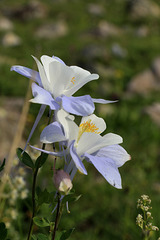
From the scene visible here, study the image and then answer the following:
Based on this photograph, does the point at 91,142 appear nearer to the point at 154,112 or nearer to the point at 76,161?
the point at 76,161

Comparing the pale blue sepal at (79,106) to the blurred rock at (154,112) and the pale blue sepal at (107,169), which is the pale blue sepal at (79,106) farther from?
the blurred rock at (154,112)

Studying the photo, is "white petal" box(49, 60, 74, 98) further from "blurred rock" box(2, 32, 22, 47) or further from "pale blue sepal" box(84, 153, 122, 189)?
"blurred rock" box(2, 32, 22, 47)

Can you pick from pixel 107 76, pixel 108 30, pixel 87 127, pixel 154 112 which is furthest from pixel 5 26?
pixel 87 127

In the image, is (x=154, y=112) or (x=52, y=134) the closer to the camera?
(x=52, y=134)

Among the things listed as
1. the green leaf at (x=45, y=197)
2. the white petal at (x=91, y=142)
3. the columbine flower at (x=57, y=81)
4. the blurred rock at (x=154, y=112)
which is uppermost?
the columbine flower at (x=57, y=81)

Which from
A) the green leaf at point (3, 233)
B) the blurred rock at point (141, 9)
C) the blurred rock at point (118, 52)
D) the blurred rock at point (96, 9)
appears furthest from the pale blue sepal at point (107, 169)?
the blurred rock at point (96, 9)

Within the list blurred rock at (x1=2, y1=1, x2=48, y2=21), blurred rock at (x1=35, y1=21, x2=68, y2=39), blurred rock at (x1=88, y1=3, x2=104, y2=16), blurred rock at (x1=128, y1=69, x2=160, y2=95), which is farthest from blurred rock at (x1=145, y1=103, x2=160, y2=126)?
blurred rock at (x1=2, y1=1, x2=48, y2=21)

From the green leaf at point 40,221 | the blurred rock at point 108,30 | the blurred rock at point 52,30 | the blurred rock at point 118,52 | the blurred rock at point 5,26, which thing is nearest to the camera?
the green leaf at point 40,221

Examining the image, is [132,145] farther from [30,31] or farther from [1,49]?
[30,31]
